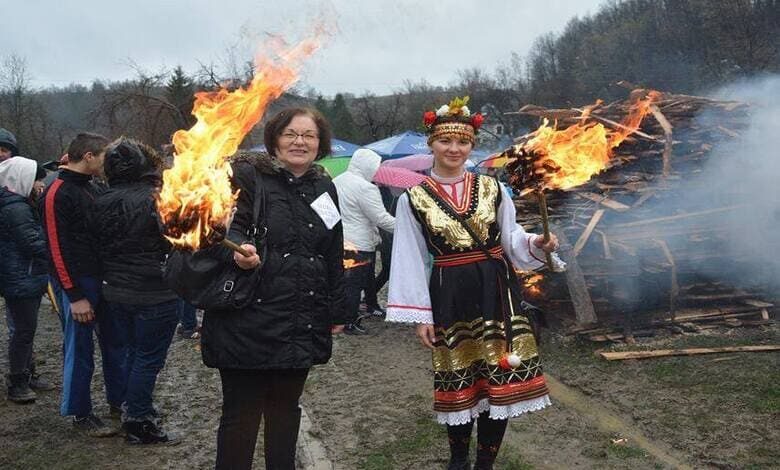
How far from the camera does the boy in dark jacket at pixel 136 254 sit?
3955mm

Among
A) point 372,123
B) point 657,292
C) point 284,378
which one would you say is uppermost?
point 372,123

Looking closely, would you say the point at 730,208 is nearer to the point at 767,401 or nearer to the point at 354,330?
the point at 767,401

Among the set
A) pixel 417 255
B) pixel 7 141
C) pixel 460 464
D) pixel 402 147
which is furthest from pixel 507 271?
pixel 402 147

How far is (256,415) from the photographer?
9.65 feet

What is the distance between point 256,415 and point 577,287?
4.55 metres

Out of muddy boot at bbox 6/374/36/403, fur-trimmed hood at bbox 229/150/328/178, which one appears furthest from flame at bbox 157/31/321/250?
muddy boot at bbox 6/374/36/403

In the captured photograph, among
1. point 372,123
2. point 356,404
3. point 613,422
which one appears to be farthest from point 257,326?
point 372,123

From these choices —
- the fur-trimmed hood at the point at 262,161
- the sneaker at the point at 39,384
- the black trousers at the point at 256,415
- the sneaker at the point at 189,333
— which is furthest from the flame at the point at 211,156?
the sneaker at the point at 189,333

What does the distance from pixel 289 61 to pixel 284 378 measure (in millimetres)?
1807

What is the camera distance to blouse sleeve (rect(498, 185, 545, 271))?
137 inches

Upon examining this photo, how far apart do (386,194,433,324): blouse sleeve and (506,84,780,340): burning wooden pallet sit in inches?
143

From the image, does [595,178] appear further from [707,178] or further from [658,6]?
[658,6]

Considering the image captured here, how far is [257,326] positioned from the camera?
2795 mm

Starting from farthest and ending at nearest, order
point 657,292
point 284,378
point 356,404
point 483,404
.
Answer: point 657,292
point 356,404
point 483,404
point 284,378
